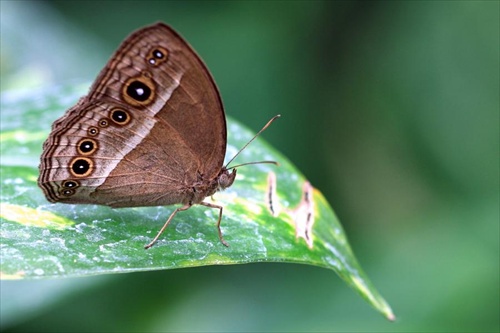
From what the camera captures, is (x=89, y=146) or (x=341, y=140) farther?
(x=341, y=140)

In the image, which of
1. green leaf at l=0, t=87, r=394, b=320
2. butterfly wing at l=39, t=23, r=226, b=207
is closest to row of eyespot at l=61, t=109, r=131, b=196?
butterfly wing at l=39, t=23, r=226, b=207

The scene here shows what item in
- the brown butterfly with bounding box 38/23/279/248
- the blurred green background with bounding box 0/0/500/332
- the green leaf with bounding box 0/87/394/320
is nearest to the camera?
the green leaf with bounding box 0/87/394/320

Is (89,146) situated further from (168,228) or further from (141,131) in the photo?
(168,228)

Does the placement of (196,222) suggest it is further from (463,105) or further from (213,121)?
(463,105)

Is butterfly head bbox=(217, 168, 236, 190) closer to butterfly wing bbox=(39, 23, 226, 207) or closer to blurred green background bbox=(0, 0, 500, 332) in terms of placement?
butterfly wing bbox=(39, 23, 226, 207)

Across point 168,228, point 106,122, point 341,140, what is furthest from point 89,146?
point 341,140

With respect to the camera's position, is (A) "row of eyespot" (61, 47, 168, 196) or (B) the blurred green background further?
(B) the blurred green background

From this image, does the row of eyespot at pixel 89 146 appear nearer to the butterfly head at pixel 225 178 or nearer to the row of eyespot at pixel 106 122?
the row of eyespot at pixel 106 122

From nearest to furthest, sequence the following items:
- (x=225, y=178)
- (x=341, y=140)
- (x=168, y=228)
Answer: (x=168, y=228), (x=225, y=178), (x=341, y=140)
